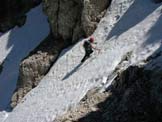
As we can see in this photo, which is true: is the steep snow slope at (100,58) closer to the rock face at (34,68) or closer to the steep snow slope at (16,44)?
the rock face at (34,68)

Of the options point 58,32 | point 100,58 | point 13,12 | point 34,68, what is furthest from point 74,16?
point 13,12

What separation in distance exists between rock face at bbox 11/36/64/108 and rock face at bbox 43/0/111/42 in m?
1.46

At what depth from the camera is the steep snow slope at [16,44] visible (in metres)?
47.0

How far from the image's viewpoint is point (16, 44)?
51.5 meters

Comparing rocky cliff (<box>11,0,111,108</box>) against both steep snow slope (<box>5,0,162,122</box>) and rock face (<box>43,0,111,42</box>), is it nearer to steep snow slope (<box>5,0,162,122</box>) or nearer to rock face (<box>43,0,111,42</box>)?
rock face (<box>43,0,111,42</box>)

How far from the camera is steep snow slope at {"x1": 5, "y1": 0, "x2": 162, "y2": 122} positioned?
30.7m

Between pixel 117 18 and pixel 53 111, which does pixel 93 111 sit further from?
pixel 117 18

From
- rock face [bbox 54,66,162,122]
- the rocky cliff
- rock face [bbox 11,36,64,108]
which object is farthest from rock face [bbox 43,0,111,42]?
rock face [bbox 54,66,162,122]

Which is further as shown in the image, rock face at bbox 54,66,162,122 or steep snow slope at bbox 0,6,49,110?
steep snow slope at bbox 0,6,49,110

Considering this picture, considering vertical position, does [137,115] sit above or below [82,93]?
above

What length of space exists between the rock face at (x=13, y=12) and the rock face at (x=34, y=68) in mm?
11075

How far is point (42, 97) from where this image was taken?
36.0 meters

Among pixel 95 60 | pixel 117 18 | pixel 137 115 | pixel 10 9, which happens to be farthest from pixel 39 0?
pixel 137 115

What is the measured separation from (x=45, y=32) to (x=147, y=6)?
15.5 m
